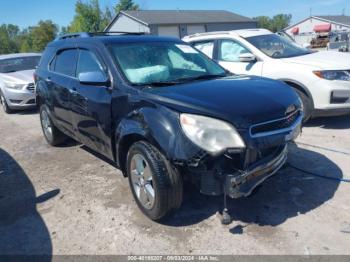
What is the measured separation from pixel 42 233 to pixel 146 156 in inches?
53.5

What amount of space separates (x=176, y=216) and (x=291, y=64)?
4014 millimetres

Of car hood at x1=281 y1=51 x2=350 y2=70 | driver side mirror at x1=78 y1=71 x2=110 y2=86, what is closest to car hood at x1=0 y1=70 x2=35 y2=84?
driver side mirror at x1=78 y1=71 x2=110 y2=86

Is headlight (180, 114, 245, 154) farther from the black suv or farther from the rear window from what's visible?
the rear window

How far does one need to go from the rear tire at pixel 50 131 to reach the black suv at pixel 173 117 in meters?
1.39

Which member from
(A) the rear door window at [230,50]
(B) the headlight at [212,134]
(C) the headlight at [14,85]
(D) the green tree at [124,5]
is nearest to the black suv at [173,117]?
(B) the headlight at [212,134]

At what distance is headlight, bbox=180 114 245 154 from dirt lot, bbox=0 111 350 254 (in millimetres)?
924

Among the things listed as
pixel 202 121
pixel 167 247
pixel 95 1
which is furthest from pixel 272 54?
pixel 95 1

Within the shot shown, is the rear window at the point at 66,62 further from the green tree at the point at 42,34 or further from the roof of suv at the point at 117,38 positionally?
the green tree at the point at 42,34

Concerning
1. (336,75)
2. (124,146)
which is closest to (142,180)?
(124,146)

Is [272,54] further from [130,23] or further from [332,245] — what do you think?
[130,23]

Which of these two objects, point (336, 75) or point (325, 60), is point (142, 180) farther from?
point (325, 60)

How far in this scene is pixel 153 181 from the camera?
3436 mm

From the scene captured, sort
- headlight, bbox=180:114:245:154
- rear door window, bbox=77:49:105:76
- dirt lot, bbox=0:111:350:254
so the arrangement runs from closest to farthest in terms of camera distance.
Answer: headlight, bbox=180:114:245:154 < dirt lot, bbox=0:111:350:254 < rear door window, bbox=77:49:105:76

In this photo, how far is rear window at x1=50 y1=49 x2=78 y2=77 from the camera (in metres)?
5.05
